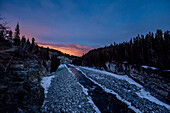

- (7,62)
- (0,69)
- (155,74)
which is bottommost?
(155,74)

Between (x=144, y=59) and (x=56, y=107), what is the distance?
1031 inches

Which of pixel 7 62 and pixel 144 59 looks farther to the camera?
pixel 144 59

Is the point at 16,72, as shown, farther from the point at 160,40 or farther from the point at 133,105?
the point at 160,40

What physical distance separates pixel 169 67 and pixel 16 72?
24.0m

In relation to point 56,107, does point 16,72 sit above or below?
above

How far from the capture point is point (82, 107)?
705 centimetres

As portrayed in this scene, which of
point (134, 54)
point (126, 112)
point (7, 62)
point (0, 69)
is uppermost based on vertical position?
point (134, 54)

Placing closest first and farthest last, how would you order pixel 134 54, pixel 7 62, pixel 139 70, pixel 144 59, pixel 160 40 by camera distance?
1. pixel 7 62
2. pixel 139 70
3. pixel 160 40
4. pixel 144 59
5. pixel 134 54

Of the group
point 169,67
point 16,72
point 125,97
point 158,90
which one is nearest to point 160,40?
point 169,67

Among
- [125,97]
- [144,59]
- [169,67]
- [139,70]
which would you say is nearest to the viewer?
[125,97]

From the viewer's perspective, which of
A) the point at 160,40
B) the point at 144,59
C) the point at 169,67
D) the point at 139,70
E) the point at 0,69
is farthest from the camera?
the point at 144,59

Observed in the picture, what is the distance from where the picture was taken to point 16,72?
548 centimetres

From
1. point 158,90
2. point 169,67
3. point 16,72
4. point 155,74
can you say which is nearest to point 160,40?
point 169,67

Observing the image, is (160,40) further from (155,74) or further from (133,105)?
(133,105)
